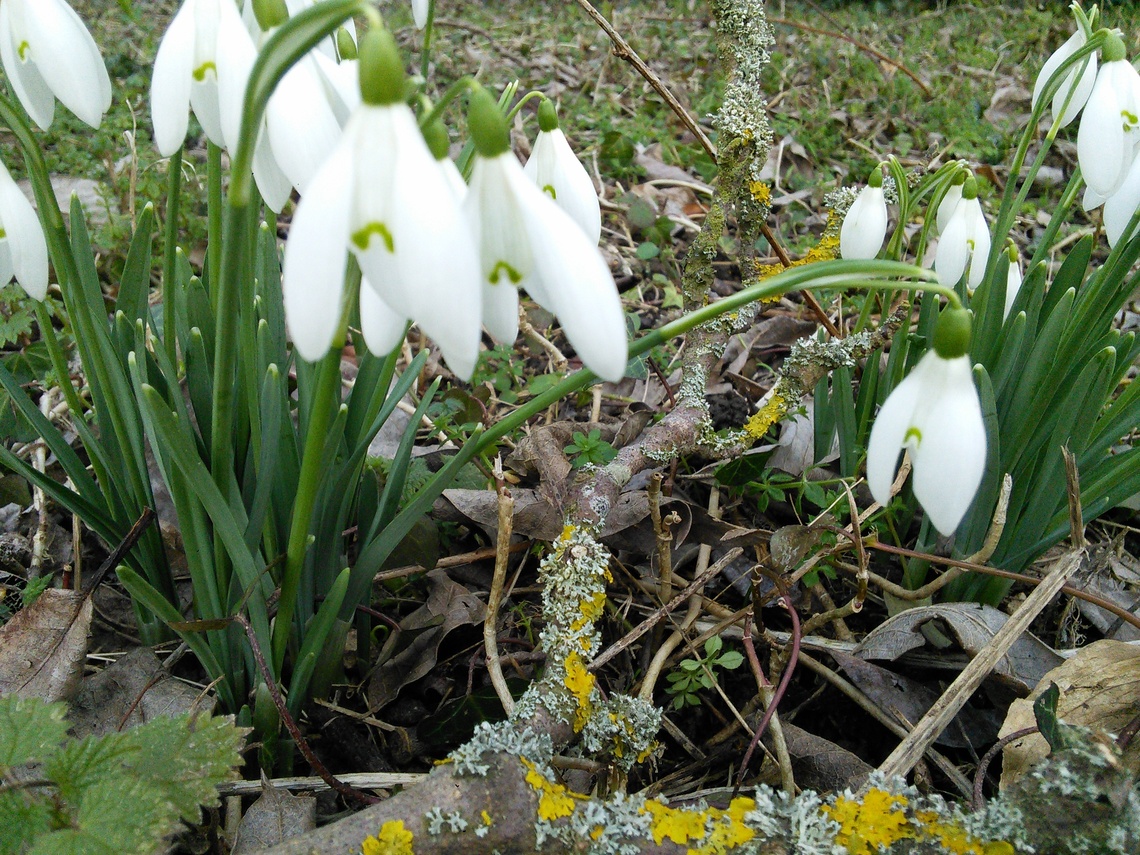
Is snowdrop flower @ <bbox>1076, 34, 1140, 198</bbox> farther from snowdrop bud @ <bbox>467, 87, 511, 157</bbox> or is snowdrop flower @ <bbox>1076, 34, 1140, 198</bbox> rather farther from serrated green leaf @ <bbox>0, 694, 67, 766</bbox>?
serrated green leaf @ <bbox>0, 694, 67, 766</bbox>

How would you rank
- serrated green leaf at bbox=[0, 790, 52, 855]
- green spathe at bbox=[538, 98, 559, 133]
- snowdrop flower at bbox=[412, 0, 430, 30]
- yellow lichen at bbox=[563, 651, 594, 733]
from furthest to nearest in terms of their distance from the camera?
1. snowdrop flower at bbox=[412, 0, 430, 30]
2. yellow lichen at bbox=[563, 651, 594, 733]
3. green spathe at bbox=[538, 98, 559, 133]
4. serrated green leaf at bbox=[0, 790, 52, 855]

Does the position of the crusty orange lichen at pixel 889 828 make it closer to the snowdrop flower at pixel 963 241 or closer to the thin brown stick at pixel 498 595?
the thin brown stick at pixel 498 595

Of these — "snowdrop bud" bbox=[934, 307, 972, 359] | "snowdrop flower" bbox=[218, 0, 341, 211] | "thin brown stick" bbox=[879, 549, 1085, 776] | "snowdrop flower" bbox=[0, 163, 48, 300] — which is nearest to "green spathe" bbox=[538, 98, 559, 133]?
"snowdrop flower" bbox=[218, 0, 341, 211]

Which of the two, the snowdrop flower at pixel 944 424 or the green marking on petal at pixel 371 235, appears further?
the snowdrop flower at pixel 944 424

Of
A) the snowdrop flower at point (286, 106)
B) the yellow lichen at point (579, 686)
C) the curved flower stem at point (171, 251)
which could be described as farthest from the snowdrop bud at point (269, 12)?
the yellow lichen at point (579, 686)

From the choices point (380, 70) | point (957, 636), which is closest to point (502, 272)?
point (380, 70)

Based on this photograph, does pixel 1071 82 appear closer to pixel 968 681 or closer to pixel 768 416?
pixel 768 416

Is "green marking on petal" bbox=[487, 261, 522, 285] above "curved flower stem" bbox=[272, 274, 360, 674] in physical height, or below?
above
